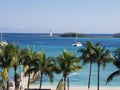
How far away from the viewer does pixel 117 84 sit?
74.9 meters

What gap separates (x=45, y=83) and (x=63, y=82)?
26.6 metres

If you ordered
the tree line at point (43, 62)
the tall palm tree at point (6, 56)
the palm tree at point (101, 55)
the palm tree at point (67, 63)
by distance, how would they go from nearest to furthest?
the tall palm tree at point (6, 56) → the tree line at point (43, 62) → the palm tree at point (67, 63) → the palm tree at point (101, 55)

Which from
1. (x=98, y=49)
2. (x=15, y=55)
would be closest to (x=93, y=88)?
(x=98, y=49)

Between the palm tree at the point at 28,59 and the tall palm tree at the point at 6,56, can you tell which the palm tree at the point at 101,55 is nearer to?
the palm tree at the point at 28,59

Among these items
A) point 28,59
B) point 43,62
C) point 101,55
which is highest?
point 101,55

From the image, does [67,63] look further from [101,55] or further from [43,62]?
[101,55]

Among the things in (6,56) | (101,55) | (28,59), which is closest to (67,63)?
(28,59)

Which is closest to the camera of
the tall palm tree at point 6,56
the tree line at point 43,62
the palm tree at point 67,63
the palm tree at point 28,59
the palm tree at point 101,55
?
the tall palm tree at point 6,56

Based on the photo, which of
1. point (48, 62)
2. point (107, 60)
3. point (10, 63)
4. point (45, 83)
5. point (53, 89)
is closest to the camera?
point (10, 63)

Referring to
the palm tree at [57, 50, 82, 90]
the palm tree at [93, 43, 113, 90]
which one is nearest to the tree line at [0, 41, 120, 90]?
the palm tree at [57, 50, 82, 90]

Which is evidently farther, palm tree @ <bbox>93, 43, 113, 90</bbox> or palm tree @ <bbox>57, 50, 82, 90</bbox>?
A: palm tree @ <bbox>93, 43, 113, 90</bbox>

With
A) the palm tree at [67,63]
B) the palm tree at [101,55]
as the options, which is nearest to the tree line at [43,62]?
the palm tree at [67,63]

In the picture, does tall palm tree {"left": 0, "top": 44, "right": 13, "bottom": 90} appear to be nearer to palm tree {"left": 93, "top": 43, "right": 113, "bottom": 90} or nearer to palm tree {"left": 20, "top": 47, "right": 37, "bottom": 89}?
palm tree {"left": 20, "top": 47, "right": 37, "bottom": 89}

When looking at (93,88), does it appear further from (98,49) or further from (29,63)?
(29,63)
